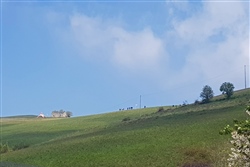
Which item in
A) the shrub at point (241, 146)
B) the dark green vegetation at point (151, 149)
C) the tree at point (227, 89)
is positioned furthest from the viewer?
the tree at point (227, 89)

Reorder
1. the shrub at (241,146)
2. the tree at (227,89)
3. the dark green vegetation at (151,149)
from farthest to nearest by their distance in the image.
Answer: the tree at (227,89) → the dark green vegetation at (151,149) → the shrub at (241,146)

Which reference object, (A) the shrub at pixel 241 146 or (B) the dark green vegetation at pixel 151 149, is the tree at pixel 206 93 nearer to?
(B) the dark green vegetation at pixel 151 149

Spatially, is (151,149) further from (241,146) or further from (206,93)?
(206,93)

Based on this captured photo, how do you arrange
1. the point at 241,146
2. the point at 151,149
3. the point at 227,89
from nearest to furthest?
the point at 241,146, the point at 151,149, the point at 227,89

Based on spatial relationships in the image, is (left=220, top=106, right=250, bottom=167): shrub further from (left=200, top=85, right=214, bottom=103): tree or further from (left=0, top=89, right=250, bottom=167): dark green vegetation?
(left=200, top=85, right=214, bottom=103): tree

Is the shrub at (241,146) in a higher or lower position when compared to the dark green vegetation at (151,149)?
lower

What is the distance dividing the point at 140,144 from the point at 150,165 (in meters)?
11.6

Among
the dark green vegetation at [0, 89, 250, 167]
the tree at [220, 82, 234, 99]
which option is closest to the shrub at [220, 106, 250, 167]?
the dark green vegetation at [0, 89, 250, 167]

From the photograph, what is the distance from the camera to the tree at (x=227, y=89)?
375ft

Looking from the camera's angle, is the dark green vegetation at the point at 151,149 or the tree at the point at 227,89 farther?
the tree at the point at 227,89

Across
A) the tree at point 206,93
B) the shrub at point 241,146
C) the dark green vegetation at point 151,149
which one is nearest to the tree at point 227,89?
the tree at point 206,93

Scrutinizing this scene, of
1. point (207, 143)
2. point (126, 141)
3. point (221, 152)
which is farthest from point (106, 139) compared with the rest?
point (221, 152)

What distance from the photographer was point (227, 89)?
115 m

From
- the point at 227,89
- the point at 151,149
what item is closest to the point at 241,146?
the point at 151,149
